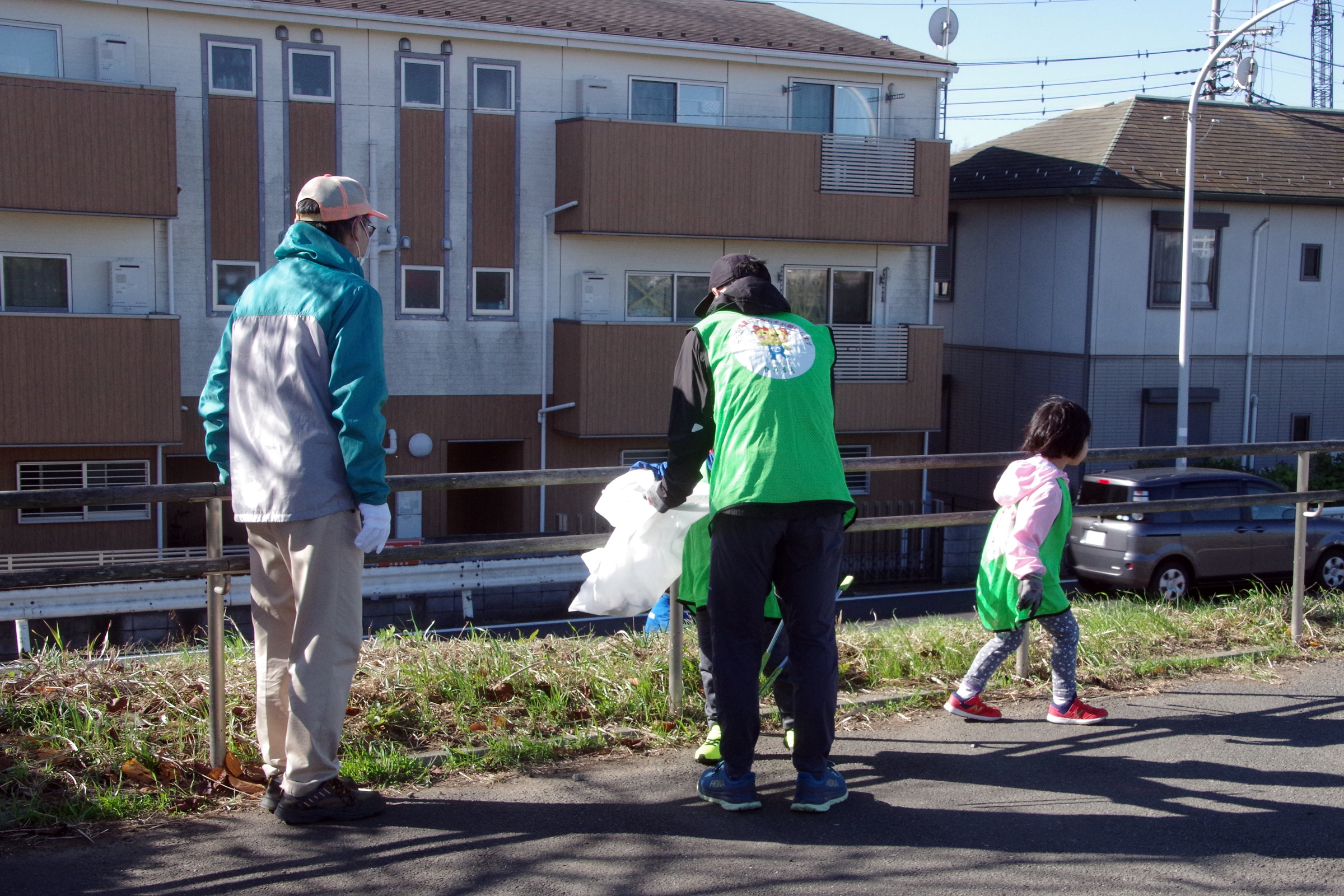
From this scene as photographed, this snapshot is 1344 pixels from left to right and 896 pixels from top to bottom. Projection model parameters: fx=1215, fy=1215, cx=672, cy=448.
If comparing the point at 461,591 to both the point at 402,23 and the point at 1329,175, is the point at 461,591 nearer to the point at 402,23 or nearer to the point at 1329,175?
the point at 402,23

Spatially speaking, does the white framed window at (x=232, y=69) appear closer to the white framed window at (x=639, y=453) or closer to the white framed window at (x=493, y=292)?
the white framed window at (x=493, y=292)

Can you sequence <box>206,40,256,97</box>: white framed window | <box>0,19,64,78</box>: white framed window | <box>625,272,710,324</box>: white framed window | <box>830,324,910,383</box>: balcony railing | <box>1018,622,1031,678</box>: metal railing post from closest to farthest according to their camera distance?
<box>1018,622,1031,678</box>: metal railing post
<box>0,19,64,78</box>: white framed window
<box>206,40,256,97</box>: white framed window
<box>625,272,710,324</box>: white framed window
<box>830,324,910,383</box>: balcony railing

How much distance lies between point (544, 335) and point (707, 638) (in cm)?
1570

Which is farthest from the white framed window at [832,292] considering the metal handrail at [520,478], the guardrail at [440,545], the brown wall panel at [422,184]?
the guardrail at [440,545]

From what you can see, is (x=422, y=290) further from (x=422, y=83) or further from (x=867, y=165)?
(x=867, y=165)

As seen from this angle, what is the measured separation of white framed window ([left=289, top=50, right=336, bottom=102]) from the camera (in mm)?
17891

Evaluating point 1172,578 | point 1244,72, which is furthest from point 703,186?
point 1244,72

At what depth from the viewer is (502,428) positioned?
774 inches

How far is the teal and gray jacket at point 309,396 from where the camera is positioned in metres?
3.45

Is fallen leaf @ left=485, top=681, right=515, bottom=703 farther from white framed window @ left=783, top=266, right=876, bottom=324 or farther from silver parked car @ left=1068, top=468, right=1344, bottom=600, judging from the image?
white framed window @ left=783, top=266, right=876, bottom=324

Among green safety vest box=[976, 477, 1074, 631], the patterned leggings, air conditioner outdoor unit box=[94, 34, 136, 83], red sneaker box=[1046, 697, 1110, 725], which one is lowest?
red sneaker box=[1046, 697, 1110, 725]

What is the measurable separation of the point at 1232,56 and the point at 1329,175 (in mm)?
3875

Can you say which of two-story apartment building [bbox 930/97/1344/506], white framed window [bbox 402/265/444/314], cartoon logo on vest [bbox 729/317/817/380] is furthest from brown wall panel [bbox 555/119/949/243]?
cartoon logo on vest [bbox 729/317/817/380]

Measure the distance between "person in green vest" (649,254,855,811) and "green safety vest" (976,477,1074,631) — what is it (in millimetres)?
1167
